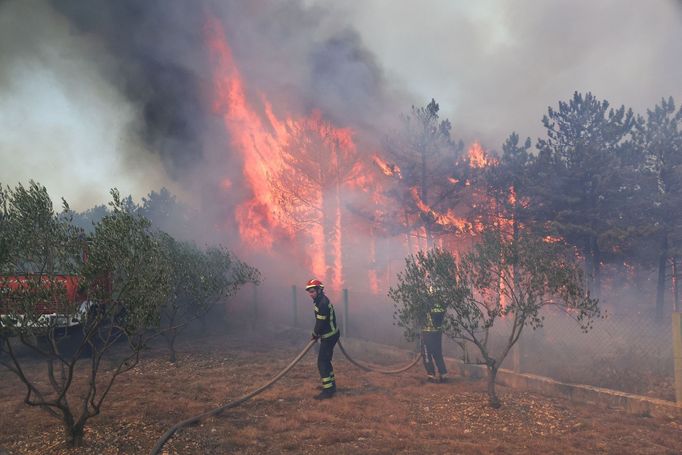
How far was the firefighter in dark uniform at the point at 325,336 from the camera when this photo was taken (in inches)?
Result: 396

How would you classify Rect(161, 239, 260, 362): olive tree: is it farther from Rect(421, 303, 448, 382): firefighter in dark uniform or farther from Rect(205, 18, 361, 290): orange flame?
Rect(205, 18, 361, 290): orange flame

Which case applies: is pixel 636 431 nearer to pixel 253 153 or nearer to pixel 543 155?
pixel 543 155

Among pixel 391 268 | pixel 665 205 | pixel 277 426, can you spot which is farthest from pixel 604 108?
pixel 277 426

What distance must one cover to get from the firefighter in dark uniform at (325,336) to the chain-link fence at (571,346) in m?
2.82

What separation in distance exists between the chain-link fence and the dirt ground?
4.76ft

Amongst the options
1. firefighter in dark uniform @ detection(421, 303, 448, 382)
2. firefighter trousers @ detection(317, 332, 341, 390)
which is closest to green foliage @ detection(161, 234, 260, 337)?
firefighter trousers @ detection(317, 332, 341, 390)

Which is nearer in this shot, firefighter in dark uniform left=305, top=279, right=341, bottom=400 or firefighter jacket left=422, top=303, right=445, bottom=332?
firefighter in dark uniform left=305, top=279, right=341, bottom=400

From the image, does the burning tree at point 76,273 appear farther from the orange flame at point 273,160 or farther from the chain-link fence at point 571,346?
the orange flame at point 273,160

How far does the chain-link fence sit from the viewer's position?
10391mm

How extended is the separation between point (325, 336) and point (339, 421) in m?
2.23

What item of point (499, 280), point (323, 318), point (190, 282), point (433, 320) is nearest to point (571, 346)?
point (433, 320)

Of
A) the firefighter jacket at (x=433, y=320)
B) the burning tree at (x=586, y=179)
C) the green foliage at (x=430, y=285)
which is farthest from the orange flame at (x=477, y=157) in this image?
the green foliage at (x=430, y=285)

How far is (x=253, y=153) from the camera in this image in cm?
3297

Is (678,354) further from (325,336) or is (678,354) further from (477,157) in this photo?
(477,157)
